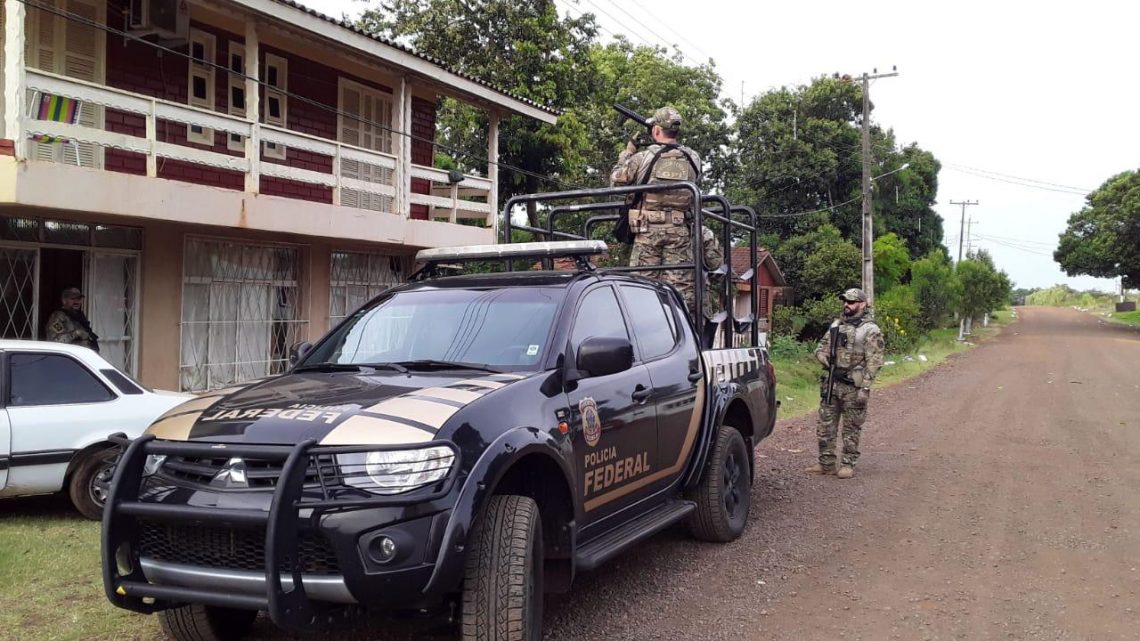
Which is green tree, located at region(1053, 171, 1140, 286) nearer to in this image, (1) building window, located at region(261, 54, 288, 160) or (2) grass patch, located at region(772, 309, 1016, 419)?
(2) grass patch, located at region(772, 309, 1016, 419)

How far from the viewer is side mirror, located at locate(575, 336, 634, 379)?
13.4ft

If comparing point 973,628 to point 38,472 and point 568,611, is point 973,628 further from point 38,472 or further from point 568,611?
point 38,472

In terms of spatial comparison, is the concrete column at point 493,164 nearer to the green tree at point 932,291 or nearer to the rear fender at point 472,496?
the rear fender at point 472,496

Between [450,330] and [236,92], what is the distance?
9.48 m

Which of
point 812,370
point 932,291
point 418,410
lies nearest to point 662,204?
point 418,410

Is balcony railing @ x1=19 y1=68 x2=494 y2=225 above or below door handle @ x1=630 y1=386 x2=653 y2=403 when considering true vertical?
above

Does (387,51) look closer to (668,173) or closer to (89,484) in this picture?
(668,173)

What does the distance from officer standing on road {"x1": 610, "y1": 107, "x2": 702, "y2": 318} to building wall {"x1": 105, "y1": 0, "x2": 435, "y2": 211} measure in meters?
5.10

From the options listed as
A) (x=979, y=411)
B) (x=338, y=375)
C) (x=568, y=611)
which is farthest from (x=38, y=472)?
(x=979, y=411)

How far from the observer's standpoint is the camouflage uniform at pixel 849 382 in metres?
8.62

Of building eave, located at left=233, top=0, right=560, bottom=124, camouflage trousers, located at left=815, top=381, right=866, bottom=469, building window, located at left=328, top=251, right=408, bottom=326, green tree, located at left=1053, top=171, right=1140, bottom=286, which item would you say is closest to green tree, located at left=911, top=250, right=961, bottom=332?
green tree, located at left=1053, top=171, right=1140, bottom=286

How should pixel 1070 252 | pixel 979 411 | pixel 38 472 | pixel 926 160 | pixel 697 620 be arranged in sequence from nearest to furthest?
A: 1. pixel 697 620
2. pixel 38 472
3. pixel 979 411
4. pixel 926 160
5. pixel 1070 252

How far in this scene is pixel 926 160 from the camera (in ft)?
132

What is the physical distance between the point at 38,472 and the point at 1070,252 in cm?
4929
